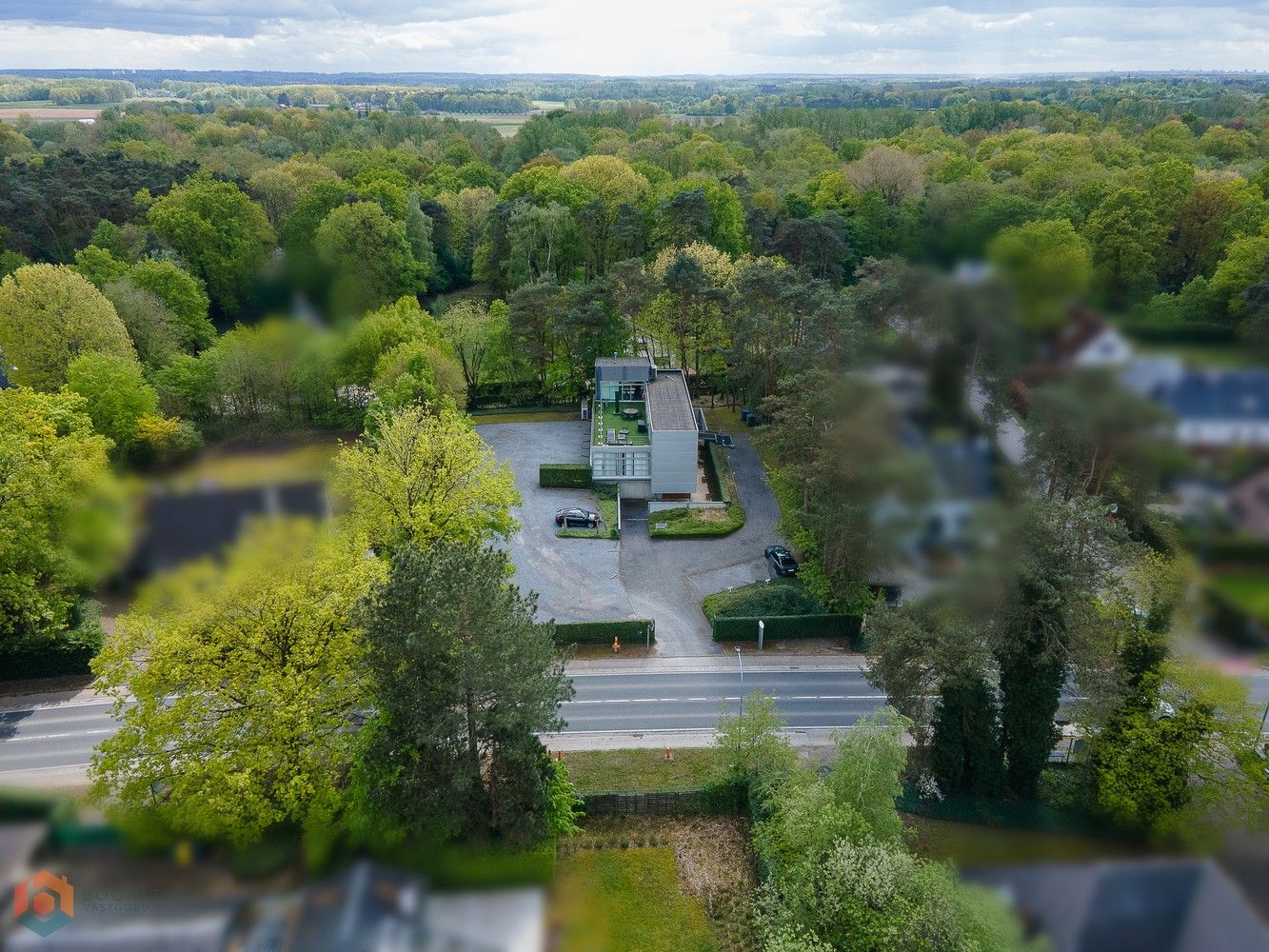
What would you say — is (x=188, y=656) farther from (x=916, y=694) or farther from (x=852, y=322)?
(x=852, y=322)

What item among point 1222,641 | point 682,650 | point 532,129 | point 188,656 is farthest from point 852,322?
point 532,129

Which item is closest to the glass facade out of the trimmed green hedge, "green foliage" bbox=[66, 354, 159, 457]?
the trimmed green hedge

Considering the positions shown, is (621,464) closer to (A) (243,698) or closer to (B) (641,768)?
(B) (641,768)

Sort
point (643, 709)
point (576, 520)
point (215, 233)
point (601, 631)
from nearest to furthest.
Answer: point (643, 709) → point (601, 631) → point (576, 520) → point (215, 233)

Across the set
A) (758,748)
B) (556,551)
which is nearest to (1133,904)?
(758,748)

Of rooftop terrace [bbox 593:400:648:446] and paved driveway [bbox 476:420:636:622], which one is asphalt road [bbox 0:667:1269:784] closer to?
paved driveway [bbox 476:420:636:622]

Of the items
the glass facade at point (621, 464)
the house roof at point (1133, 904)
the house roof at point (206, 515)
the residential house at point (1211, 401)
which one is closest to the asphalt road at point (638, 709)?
the house roof at point (206, 515)
